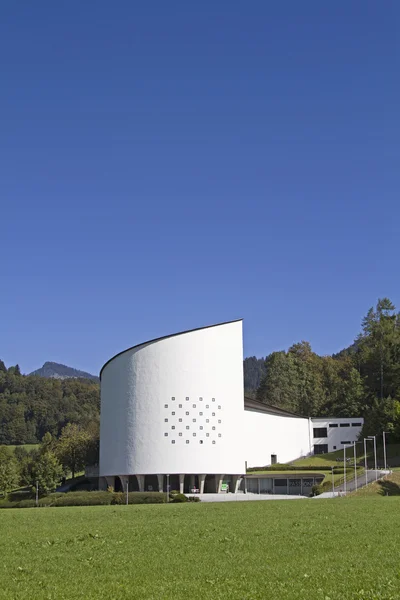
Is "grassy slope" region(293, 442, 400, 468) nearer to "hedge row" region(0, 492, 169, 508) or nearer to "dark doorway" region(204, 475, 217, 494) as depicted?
"dark doorway" region(204, 475, 217, 494)

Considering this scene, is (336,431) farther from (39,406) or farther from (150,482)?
(39,406)

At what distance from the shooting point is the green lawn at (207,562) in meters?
9.80

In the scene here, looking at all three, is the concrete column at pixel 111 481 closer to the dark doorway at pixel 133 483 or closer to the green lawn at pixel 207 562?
the dark doorway at pixel 133 483

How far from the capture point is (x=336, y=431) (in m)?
84.0

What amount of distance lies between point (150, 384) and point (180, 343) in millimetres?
4512

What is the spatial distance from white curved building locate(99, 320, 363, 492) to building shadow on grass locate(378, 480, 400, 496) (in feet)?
52.4

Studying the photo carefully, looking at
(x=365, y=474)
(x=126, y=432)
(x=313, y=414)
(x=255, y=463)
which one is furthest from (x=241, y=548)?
(x=313, y=414)

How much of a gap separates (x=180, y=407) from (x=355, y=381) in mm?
34290

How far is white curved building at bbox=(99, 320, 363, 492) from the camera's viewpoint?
59.8m

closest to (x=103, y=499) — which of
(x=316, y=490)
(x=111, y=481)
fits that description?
(x=111, y=481)

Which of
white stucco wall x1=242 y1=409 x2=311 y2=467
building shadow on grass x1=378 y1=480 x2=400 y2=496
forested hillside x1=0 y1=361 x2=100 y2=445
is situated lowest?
building shadow on grass x1=378 y1=480 x2=400 y2=496

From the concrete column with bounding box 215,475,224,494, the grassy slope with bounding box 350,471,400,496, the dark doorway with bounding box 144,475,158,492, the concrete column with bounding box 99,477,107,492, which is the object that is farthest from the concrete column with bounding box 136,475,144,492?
the grassy slope with bounding box 350,471,400,496

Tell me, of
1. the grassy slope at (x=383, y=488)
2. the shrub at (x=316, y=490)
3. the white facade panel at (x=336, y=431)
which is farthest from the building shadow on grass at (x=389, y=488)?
the white facade panel at (x=336, y=431)

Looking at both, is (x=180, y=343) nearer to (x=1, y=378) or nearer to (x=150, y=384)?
(x=150, y=384)
